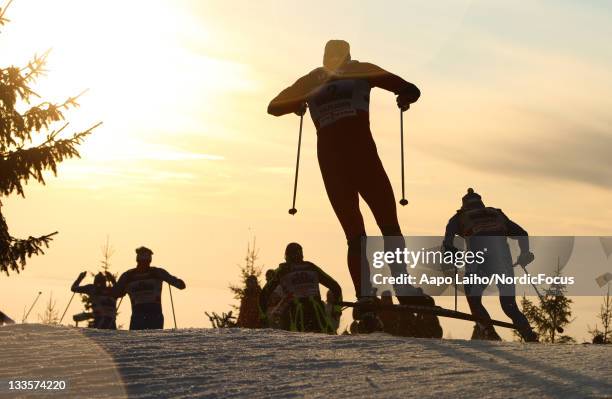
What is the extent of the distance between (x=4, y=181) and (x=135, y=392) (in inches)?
587

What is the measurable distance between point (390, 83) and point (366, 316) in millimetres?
2297

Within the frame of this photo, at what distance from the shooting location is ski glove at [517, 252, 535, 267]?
1347 centimetres

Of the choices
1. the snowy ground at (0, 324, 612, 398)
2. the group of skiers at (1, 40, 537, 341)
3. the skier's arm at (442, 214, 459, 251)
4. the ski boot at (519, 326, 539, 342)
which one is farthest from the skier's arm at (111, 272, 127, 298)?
the snowy ground at (0, 324, 612, 398)

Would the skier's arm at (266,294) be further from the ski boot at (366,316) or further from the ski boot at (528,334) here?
the ski boot at (528,334)

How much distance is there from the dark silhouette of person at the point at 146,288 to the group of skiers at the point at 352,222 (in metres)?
3.20

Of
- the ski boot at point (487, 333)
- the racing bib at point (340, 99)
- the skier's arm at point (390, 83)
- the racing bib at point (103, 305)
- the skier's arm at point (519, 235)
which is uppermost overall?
the skier's arm at point (390, 83)

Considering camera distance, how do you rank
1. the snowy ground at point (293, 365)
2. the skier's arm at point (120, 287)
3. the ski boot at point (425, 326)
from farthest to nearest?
1. the skier's arm at point (120, 287)
2. the ski boot at point (425, 326)
3. the snowy ground at point (293, 365)

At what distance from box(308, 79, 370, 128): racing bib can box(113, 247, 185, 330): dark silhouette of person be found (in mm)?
5681

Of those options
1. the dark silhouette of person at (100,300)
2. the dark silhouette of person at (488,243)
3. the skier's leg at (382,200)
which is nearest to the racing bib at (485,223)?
the dark silhouette of person at (488,243)

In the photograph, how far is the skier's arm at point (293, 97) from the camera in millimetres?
10930

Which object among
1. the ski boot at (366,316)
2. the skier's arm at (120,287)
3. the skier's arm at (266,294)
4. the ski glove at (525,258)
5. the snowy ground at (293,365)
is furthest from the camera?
the skier's arm at (120,287)

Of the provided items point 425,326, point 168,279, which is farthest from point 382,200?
point 168,279

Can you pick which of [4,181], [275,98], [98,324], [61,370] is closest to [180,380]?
[61,370]

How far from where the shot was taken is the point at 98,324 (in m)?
17.2
